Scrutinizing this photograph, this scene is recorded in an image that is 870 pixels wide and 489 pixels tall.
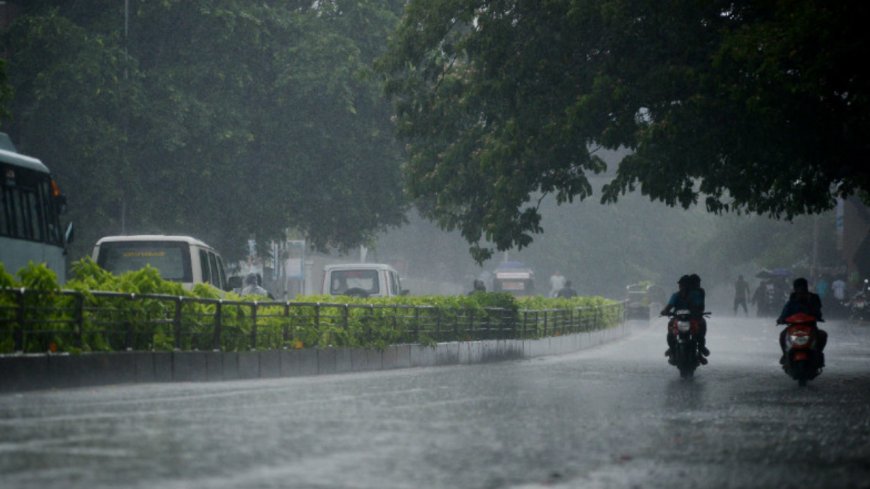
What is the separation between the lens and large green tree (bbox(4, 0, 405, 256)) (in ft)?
134

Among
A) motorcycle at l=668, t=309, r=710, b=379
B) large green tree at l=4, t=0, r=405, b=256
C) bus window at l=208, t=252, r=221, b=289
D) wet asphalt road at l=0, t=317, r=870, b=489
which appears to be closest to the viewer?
wet asphalt road at l=0, t=317, r=870, b=489

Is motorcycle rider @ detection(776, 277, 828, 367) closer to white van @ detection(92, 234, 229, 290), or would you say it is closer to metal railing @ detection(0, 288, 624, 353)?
metal railing @ detection(0, 288, 624, 353)

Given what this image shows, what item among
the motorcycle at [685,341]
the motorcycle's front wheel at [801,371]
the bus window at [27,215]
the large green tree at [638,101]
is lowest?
the motorcycle's front wheel at [801,371]

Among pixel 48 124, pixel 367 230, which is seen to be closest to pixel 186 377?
pixel 48 124

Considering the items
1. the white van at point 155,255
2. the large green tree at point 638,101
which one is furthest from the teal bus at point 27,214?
the large green tree at point 638,101

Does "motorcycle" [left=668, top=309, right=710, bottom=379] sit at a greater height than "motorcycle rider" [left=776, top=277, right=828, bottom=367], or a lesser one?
lesser

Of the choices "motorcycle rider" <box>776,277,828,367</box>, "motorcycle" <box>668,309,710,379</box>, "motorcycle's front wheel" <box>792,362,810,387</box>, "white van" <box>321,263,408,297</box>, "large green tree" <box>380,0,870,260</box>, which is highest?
"large green tree" <box>380,0,870,260</box>

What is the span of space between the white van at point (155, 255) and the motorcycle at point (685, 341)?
935 centimetres

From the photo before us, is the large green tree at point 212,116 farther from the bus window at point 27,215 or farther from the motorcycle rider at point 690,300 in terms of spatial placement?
the motorcycle rider at point 690,300

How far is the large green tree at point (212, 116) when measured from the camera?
41.0 m

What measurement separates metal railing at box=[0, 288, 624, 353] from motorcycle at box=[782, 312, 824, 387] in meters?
7.55

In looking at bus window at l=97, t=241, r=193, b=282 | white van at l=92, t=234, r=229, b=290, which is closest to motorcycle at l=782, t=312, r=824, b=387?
white van at l=92, t=234, r=229, b=290

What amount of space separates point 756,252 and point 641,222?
13039 mm

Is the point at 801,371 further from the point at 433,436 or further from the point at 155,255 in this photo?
the point at 155,255
